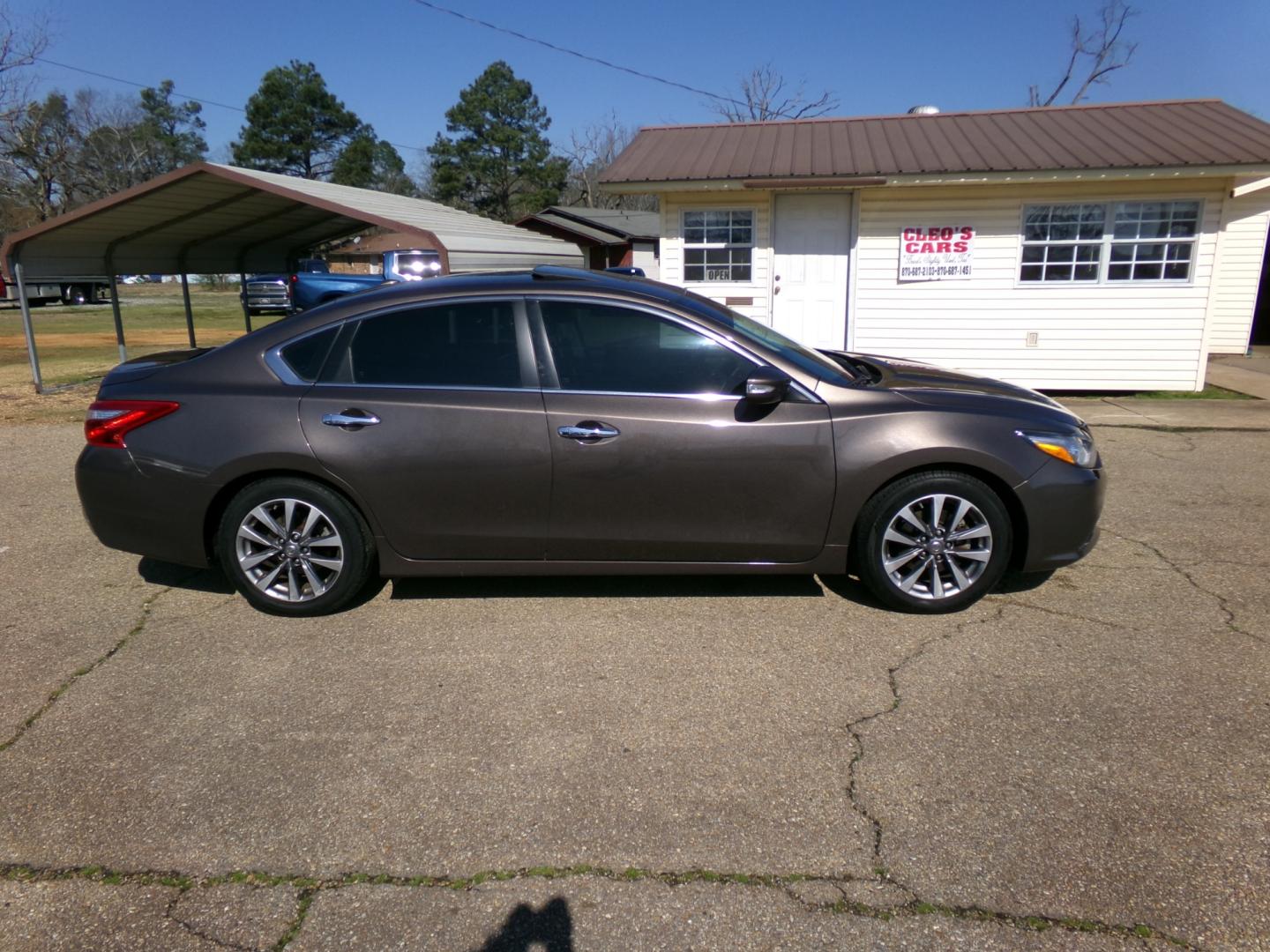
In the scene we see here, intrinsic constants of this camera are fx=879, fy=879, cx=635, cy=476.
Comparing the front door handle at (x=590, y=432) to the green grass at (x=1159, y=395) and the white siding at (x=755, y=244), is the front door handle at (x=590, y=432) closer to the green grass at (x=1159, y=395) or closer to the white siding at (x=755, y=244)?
the white siding at (x=755, y=244)

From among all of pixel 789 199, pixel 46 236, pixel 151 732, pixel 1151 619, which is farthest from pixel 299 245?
pixel 1151 619

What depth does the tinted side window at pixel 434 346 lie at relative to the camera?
4.20m

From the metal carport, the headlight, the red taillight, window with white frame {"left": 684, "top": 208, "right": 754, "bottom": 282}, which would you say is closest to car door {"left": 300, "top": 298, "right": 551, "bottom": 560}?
the red taillight

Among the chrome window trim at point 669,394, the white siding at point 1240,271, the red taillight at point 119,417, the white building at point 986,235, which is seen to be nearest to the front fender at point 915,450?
the chrome window trim at point 669,394

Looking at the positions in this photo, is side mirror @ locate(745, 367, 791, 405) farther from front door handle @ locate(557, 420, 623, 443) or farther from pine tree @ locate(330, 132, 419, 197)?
pine tree @ locate(330, 132, 419, 197)

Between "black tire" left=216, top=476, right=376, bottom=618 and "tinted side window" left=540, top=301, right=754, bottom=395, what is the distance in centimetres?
125

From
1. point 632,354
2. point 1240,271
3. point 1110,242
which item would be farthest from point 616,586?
point 1240,271

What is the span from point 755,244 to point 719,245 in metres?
0.47

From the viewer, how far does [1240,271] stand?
1426 cm

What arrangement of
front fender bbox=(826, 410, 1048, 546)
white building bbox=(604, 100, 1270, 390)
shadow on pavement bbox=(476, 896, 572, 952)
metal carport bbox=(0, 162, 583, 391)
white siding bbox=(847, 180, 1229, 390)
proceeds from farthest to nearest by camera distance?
white siding bbox=(847, 180, 1229, 390) → white building bbox=(604, 100, 1270, 390) → metal carport bbox=(0, 162, 583, 391) → front fender bbox=(826, 410, 1048, 546) → shadow on pavement bbox=(476, 896, 572, 952)

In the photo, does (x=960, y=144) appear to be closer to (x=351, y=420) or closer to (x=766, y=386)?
(x=766, y=386)

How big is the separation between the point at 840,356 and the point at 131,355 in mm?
14931

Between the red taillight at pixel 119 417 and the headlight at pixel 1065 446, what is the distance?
13.3 feet

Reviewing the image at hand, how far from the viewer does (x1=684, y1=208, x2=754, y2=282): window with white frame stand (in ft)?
37.4
